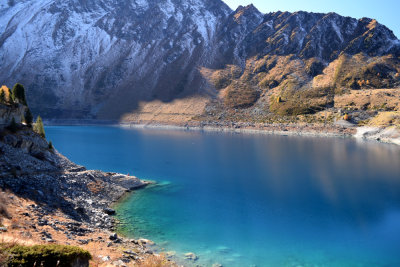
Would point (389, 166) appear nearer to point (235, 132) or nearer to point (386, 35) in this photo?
point (235, 132)

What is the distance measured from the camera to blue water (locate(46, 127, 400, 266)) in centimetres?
2706

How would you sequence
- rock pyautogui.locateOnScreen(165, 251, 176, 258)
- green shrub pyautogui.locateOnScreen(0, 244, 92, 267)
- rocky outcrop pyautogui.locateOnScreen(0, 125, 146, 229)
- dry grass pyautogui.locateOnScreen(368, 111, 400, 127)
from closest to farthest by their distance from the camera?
1. green shrub pyautogui.locateOnScreen(0, 244, 92, 267)
2. rock pyautogui.locateOnScreen(165, 251, 176, 258)
3. rocky outcrop pyautogui.locateOnScreen(0, 125, 146, 229)
4. dry grass pyautogui.locateOnScreen(368, 111, 400, 127)

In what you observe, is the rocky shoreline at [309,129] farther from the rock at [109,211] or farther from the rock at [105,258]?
the rock at [105,258]

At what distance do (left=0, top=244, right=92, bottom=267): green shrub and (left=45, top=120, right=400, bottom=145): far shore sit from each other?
113006 mm

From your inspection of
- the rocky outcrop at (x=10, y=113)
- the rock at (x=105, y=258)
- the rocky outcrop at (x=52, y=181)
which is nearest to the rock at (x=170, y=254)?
the rock at (x=105, y=258)

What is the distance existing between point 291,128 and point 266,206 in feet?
Result: 327

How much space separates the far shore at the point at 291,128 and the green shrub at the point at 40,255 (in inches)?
4449

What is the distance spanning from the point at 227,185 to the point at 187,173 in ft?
35.6

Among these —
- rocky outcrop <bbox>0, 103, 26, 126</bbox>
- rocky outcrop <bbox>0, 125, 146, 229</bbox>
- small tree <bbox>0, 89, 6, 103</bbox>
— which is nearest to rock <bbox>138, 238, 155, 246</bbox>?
rocky outcrop <bbox>0, 125, 146, 229</bbox>

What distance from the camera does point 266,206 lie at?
39.4m

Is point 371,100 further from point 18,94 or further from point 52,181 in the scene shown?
point 52,181

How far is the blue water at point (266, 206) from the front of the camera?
27062mm

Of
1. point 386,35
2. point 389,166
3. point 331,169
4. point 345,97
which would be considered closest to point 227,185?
point 331,169

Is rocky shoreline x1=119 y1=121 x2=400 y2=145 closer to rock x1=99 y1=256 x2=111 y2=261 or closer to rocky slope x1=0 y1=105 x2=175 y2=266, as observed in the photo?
rocky slope x1=0 y1=105 x2=175 y2=266
